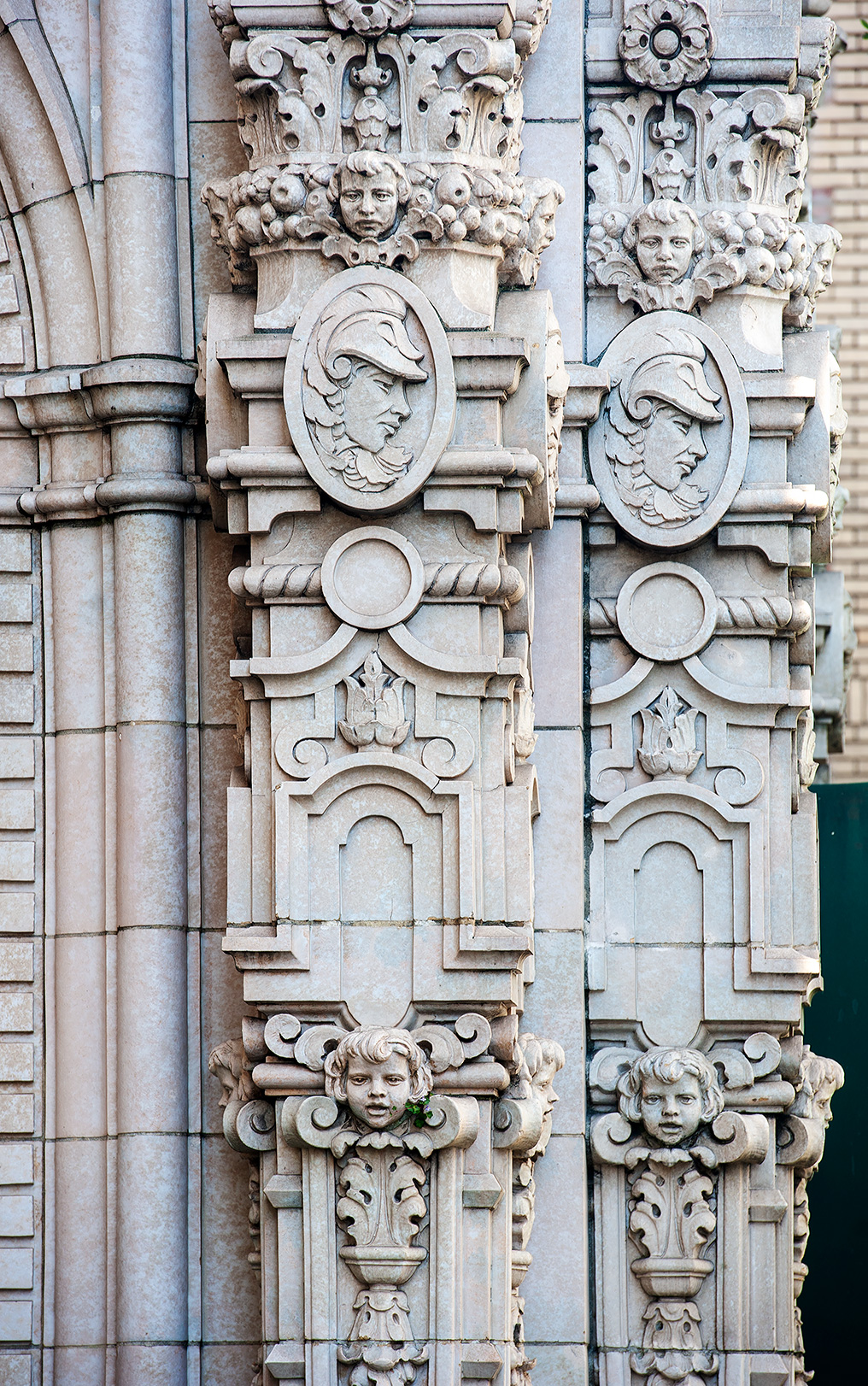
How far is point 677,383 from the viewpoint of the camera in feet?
25.5

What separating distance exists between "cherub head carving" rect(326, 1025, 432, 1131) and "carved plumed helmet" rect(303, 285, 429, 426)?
7.22ft

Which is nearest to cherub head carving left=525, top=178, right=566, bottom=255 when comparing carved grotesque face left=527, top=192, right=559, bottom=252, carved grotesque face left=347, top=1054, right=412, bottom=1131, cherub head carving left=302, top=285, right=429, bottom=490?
carved grotesque face left=527, top=192, right=559, bottom=252

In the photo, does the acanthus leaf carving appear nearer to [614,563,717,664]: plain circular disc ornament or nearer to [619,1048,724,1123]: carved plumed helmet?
[614,563,717,664]: plain circular disc ornament

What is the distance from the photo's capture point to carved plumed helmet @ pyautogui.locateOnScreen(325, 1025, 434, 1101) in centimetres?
677

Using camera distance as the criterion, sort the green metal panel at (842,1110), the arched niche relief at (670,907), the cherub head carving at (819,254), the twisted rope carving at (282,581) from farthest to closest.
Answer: the green metal panel at (842,1110)
the cherub head carving at (819,254)
the arched niche relief at (670,907)
the twisted rope carving at (282,581)

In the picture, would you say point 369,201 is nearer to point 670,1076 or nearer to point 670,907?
point 670,907

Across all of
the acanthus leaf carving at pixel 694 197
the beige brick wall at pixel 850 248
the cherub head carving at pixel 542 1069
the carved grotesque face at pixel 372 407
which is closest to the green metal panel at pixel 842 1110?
the cherub head carving at pixel 542 1069

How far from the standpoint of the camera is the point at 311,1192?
22.6 ft

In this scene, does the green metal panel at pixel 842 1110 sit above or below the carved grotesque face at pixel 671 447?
below

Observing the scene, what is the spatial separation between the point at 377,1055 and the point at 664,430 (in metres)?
2.77

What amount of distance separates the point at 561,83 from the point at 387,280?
4.74 feet

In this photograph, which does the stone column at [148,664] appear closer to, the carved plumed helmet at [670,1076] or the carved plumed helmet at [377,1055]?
the carved plumed helmet at [377,1055]

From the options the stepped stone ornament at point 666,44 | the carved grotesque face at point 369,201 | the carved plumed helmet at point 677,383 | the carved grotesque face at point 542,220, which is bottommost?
the carved plumed helmet at point 677,383

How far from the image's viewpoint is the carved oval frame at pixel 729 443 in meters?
7.75
